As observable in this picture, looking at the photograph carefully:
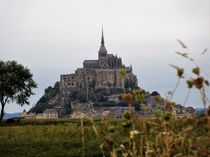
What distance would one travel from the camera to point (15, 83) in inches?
2790

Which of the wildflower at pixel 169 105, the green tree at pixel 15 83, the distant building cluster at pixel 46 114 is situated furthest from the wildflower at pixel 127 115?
the distant building cluster at pixel 46 114

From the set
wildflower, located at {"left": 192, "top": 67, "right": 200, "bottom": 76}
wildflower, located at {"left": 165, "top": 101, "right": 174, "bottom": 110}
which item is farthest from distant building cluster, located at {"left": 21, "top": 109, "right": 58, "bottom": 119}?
wildflower, located at {"left": 192, "top": 67, "right": 200, "bottom": 76}

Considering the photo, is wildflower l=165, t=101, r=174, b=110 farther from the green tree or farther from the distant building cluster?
the distant building cluster

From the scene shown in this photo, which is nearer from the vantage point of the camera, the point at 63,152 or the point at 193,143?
the point at 193,143

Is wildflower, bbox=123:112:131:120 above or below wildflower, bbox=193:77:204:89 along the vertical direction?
below

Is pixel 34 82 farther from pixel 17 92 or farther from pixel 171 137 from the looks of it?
pixel 171 137

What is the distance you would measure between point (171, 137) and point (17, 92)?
70034 mm

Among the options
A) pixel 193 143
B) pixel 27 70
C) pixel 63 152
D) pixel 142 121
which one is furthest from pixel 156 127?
pixel 27 70

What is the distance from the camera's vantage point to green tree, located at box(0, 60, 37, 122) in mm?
70725

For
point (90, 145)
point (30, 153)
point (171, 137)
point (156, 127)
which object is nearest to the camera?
point (171, 137)

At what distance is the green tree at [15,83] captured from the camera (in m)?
70.7

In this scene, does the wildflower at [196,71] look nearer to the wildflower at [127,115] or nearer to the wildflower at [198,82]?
the wildflower at [198,82]

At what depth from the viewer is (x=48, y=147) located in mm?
18453

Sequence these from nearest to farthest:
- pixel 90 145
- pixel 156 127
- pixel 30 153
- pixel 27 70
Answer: pixel 156 127
pixel 30 153
pixel 90 145
pixel 27 70
